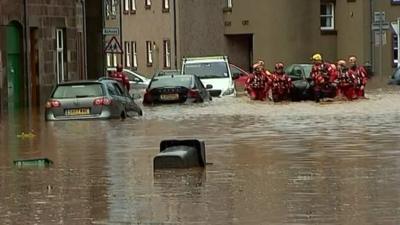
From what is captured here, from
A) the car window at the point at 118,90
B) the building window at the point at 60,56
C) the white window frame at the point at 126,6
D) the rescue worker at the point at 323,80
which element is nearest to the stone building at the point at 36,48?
the building window at the point at 60,56

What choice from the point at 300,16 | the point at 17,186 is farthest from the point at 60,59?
the point at 17,186

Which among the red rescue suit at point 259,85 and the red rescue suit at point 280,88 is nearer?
the red rescue suit at point 280,88

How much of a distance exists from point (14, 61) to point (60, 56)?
13.0 feet

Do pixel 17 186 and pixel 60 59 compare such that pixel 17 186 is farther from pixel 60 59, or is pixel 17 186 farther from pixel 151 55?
pixel 151 55

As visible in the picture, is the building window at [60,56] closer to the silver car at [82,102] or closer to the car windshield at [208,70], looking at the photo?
the car windshield at [208,70]

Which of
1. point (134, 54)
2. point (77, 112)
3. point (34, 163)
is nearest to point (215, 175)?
point (34, 163)

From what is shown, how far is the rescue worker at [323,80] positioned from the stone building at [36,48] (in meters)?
10.1

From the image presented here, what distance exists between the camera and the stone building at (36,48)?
4228cm

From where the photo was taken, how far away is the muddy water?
521 inches

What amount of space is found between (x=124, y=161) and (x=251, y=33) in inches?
2023

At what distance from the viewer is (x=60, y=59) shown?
47031mm

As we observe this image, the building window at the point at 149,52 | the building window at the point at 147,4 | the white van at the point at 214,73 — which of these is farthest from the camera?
the building window at the point at 147,4

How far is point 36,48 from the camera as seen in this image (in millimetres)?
44688

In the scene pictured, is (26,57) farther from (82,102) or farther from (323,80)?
(82,102)
